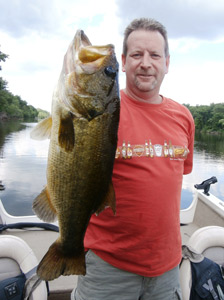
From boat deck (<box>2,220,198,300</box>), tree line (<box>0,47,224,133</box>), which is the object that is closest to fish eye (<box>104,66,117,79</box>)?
boat deck (<box>2,220,198,300</box>)

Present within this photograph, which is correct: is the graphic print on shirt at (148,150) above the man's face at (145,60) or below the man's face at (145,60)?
below

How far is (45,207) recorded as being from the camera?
1.88 m

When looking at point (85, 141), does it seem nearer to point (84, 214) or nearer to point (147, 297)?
point (84, 214)

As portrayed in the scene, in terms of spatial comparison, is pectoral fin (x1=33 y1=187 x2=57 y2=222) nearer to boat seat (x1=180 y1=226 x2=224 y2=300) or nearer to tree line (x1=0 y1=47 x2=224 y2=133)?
boat seat (x1=180 y1=226 x2=224 y2=300)

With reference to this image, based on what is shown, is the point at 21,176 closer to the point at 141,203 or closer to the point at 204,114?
the point at 141,203

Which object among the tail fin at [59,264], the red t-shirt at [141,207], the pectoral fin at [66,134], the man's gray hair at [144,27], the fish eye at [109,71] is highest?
the man's gray hair at [144,27]

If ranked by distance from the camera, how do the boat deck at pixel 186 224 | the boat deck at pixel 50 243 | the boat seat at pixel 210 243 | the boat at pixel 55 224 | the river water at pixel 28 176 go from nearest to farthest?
the boat seat at pixel 210 243, the boat deck at pixel 50 243, the boat deck at pixel 186 224, the boat at pixel 55 224, the river water at pixel 28 176

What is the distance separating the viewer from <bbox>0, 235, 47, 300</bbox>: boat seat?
2.55 meters

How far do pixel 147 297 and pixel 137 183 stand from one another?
959mm

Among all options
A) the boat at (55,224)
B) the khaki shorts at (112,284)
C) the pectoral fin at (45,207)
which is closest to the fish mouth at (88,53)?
the pectoral fin at (45,207)

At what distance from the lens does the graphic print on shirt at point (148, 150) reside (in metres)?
2.08

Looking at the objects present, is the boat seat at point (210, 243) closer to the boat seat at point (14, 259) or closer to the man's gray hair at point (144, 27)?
the boat seat at point (14, 259)

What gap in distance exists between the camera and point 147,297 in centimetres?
217

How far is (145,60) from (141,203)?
3.77 ft
